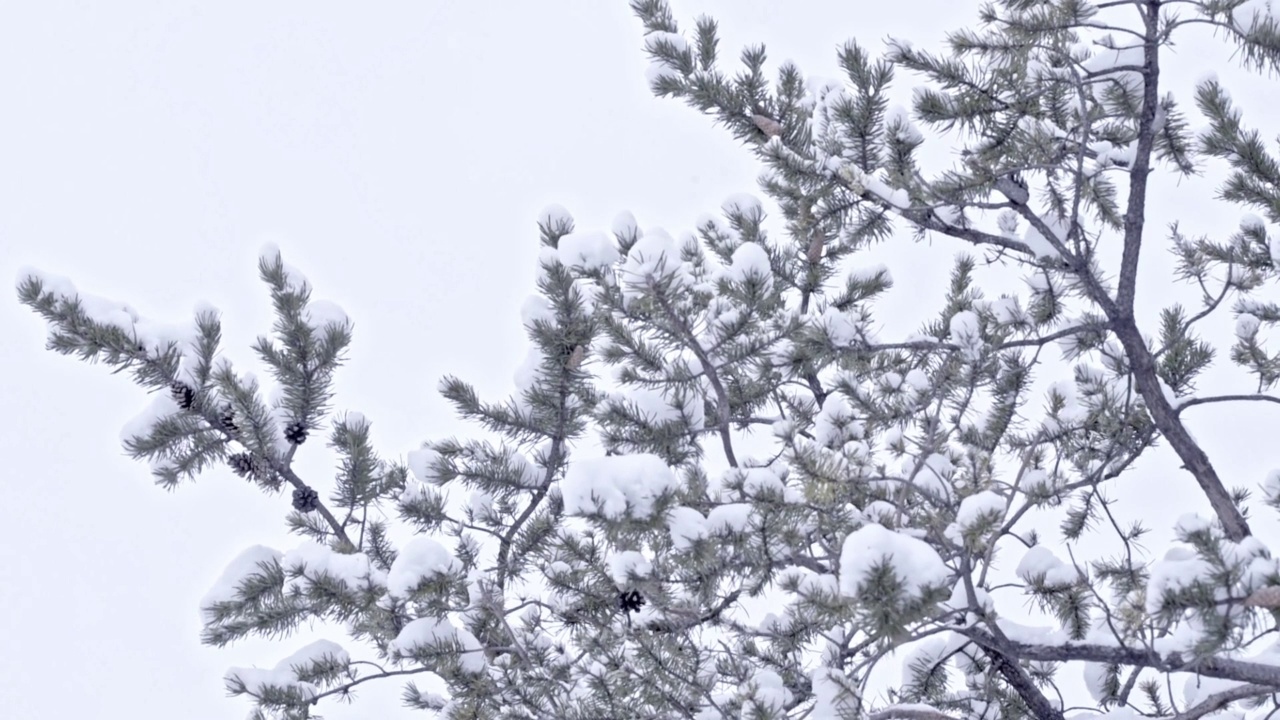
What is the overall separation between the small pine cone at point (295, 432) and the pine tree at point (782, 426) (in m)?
0.02

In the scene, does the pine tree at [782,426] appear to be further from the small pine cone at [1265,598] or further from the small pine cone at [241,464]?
the small pine cone at [1265,598]

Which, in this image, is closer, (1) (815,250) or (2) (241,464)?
(2) (241,464)

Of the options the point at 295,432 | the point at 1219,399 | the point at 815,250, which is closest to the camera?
the point at 1219,399

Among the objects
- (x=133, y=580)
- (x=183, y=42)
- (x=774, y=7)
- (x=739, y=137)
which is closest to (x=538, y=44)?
(x=774, y=7)

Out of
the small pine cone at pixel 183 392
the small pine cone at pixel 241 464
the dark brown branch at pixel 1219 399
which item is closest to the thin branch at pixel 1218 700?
the dark brown branch at pixel 1219 399

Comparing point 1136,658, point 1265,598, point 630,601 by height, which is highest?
point 630,601

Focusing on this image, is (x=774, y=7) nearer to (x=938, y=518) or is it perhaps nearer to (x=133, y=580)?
(x=133, y=580)

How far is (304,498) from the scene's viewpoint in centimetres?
329

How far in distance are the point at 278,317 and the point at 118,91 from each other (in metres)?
98.0

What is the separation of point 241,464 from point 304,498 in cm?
25

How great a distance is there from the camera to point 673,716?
8.79 feet

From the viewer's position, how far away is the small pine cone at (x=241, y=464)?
3.12 meters

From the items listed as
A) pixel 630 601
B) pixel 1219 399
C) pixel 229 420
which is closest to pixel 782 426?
pixel 630 601

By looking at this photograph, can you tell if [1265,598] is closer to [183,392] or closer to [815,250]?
[815,250]
